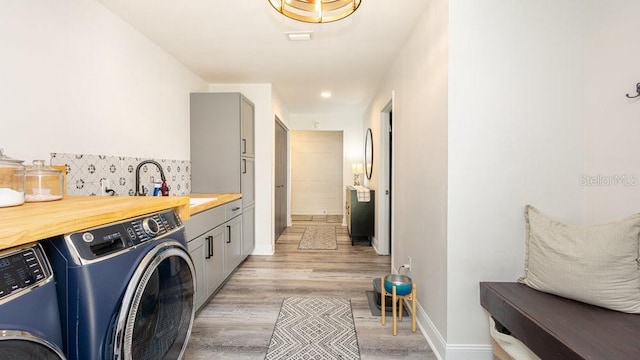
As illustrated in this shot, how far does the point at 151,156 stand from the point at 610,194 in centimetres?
323

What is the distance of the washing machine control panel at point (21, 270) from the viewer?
2.11ft

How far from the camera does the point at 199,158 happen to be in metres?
3.32

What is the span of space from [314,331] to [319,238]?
2904 mm

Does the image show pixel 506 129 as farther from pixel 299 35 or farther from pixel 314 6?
pixel 299 35

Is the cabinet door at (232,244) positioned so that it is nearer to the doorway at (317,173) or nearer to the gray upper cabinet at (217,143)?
the gray upper cabinet at (217,143)

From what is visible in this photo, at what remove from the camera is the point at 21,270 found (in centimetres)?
69

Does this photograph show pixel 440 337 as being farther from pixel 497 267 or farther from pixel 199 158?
pixel 199 158

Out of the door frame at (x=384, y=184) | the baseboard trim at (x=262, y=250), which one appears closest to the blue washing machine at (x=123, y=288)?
the baseboard trim at (x=262, y=250)

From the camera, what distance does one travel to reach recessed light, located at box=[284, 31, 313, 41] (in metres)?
2.43

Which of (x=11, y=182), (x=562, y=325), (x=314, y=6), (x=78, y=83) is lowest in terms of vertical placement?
(x=562, y=325)

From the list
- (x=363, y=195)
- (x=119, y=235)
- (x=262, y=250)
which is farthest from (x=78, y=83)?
(x=363, y=195)

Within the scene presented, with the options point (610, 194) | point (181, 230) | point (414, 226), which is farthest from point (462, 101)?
point (181, 230)

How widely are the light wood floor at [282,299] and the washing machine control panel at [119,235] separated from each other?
109 centimetres

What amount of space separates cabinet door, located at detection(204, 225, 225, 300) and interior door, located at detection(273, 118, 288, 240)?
1.79 metres
